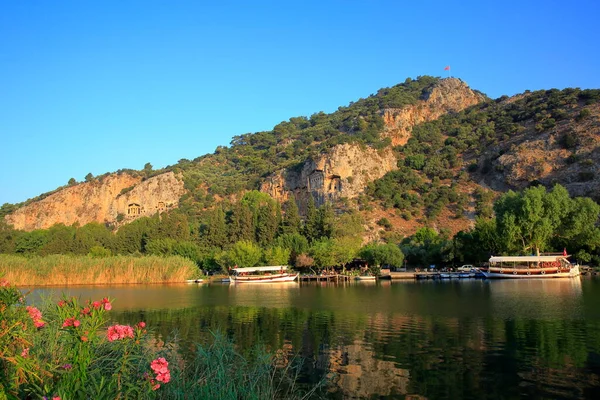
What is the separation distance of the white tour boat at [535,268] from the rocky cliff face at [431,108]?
55.5 metres

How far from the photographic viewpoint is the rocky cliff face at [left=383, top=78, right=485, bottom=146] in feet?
360

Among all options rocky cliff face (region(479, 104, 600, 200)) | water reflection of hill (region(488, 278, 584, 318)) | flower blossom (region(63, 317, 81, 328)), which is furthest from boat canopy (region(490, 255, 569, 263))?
flower blossom (region(63, 317, 81, 328))

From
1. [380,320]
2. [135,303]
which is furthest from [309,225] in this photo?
[380,320]

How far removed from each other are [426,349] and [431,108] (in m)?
108

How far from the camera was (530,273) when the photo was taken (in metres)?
54.7

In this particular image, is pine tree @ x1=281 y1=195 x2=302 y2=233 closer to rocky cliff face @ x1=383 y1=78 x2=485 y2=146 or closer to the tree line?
the tree line

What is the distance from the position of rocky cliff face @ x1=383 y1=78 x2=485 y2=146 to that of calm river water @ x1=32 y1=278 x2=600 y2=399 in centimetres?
7779

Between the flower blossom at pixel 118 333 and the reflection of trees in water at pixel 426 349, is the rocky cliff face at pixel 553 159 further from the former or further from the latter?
the flower blossom at pixel 118 333

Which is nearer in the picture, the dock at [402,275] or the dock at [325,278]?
the dock at [402,275]

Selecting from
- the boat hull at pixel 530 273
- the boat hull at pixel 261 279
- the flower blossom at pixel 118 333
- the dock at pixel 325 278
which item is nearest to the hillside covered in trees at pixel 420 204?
the dock at pixel 325 278

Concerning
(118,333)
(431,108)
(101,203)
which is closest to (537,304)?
(118,333)

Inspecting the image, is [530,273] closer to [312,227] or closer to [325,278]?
[325,278]

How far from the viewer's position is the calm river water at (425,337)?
12.8 metres

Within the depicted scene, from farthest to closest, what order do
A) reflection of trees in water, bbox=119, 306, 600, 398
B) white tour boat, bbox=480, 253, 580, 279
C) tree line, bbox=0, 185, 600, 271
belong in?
1. tree line, bbox=0, 185, 600, 271
2. white tour boat, bbox=480, 253, 580, 279
3. reflection of trees in water, bbox=119, 306, 600, 398
